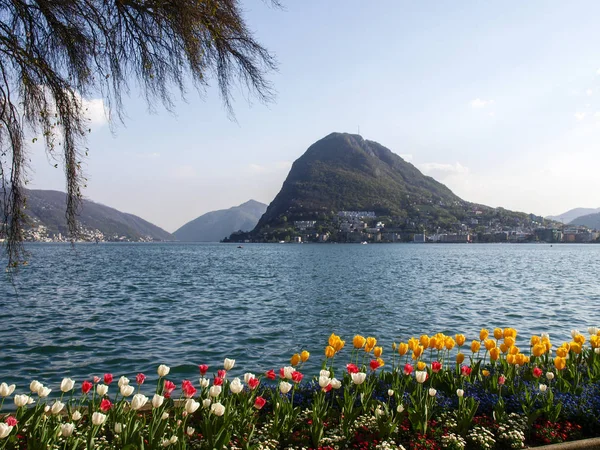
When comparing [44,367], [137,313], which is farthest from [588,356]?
[137,313]

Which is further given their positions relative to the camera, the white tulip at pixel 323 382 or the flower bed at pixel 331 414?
the white tulip at pixel 323 382

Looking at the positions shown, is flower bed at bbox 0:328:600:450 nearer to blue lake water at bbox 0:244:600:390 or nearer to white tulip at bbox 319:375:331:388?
white tulip at bbox 319:375:331:388

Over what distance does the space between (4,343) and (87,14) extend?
489 inches

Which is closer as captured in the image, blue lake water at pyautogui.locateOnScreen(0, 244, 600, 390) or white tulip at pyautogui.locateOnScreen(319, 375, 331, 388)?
white tulip at pyautogui.locateOnScreen(319, 375, 331, 388)

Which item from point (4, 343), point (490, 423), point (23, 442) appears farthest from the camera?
point (4, 343)

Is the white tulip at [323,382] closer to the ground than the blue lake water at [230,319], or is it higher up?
higher up

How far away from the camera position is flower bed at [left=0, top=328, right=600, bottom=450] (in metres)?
3.95

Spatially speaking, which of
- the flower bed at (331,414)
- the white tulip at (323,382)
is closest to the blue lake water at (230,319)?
the flower bed at (331,414)

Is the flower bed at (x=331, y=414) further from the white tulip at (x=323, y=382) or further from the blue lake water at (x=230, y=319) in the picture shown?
the blue lake water at (x=230, y=319)

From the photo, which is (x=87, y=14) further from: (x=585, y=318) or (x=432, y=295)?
(x=432, y=295)

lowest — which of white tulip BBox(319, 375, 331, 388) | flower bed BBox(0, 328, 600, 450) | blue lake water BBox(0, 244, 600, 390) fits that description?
blue lake water BBox(0, 244, 600, 390)

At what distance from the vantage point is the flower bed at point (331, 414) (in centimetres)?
395

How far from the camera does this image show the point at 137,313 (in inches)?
760

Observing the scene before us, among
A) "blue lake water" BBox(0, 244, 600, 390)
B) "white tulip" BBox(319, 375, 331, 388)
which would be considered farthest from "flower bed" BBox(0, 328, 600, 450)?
"blue lake water" BBox(0, 244, 600, 390)
